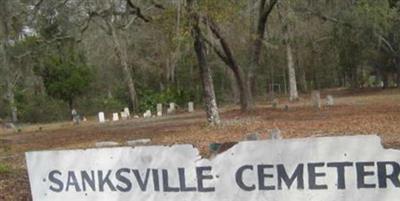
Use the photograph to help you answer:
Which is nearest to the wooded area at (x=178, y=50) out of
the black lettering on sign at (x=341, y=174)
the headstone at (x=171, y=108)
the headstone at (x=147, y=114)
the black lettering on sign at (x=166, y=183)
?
the headstone at (x=171, y=108)

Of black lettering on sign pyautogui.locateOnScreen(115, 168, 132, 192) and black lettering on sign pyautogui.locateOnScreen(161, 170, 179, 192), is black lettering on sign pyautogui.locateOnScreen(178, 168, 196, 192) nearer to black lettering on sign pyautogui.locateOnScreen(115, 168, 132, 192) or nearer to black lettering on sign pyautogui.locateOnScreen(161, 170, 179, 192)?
black lettering on sign pyautogui.locateOnScreen(161, 170, 179, 192)

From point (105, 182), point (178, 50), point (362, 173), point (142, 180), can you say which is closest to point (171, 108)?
point (178, 50)

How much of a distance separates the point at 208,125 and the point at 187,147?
47.2 ft

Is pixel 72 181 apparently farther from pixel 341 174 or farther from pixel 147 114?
pixel 147 114

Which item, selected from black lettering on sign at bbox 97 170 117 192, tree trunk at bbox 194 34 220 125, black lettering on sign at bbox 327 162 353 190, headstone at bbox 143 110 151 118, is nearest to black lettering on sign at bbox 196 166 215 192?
black lettering on sign at bbox 97 170 117 192

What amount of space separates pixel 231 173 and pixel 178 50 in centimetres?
1345

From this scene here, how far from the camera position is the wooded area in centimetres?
1997

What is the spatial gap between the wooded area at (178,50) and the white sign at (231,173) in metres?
11.1

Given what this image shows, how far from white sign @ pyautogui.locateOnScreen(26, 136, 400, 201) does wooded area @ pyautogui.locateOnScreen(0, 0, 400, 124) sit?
1112cm

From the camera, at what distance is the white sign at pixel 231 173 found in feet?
14.7

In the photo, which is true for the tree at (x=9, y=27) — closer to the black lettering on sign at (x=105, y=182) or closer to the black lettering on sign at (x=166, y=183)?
the black lettering on sign at (x=105, y=182)

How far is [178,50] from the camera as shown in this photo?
709 inches

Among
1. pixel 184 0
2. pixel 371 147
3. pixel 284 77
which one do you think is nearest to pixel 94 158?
pixel 371 147

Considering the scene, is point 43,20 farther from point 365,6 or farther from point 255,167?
point 255,167
